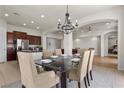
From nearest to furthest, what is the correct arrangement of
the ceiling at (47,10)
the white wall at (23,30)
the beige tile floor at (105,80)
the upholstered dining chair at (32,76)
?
the upholstered dining chair at (32,76) → the beige tile floor at (105,80) → the ceiling at (47,10) → the white wall at (23,30)

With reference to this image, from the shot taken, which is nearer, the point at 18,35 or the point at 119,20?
the point at 119,20

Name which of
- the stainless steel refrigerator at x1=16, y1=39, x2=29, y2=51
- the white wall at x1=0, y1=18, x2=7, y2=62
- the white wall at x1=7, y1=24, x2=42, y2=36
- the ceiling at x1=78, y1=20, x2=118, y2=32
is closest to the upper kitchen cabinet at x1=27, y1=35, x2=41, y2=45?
the white wall at x1=7, y1=24, x2=42, y2=36

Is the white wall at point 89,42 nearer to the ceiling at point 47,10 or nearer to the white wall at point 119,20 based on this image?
the ceiling at point 47,10

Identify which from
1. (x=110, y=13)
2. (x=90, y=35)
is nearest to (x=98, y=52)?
(x=90, y=35)

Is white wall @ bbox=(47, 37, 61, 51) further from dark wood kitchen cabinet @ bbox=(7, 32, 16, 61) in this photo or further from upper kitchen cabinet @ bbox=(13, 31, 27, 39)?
dark wood kitchen cabinet @ bbox=(7, 32, 16, 61)

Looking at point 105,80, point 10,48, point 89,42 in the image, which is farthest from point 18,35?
point 89,42

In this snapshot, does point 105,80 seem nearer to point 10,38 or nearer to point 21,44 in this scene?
point 10,38

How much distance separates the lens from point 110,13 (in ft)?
16.9

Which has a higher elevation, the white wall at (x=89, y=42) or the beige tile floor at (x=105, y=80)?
the white wall at (x=89, y=42)

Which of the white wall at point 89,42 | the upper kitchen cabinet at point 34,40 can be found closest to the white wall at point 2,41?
the upper kitchen cabinet at point 34,40

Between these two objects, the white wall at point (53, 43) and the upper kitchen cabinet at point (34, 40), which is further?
the white wall at point (53, 43)

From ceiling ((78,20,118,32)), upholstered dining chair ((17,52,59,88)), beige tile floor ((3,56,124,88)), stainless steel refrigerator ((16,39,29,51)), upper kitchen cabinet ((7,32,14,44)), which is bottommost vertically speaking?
beige tile floor ((3,56,124,88))
